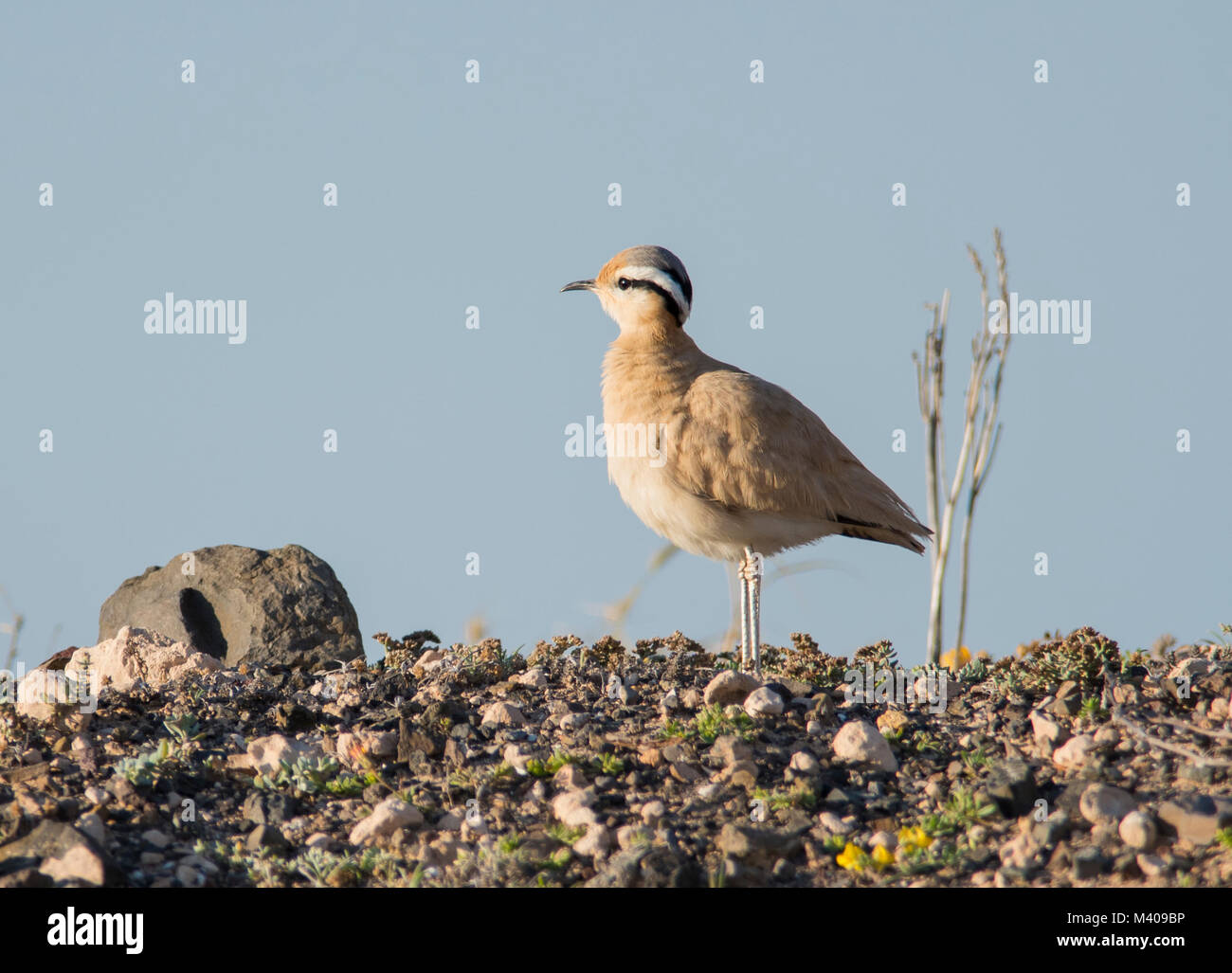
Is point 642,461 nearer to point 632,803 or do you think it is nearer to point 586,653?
point 586,653

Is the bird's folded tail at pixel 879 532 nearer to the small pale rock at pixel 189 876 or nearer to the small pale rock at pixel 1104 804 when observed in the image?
the small pale rock at pixel 1104 804

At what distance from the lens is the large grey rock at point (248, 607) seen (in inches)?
357

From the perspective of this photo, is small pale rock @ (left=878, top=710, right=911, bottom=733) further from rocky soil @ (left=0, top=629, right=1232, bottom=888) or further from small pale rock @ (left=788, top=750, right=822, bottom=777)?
small pale rock @ (left=788, top=750, right=822, bottom=777)

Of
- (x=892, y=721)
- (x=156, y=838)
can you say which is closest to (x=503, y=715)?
(x=156, y=838)

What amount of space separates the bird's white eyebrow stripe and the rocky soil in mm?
2944

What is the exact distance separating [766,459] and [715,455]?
0.36 meters

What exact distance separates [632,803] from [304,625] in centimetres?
389

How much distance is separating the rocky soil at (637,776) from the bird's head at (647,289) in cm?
285

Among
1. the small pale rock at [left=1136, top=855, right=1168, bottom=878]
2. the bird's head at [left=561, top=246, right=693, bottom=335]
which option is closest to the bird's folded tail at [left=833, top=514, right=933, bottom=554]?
the bird's head at [left=561, top=246, right=693, bottom=335]

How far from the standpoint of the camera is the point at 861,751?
6316mm

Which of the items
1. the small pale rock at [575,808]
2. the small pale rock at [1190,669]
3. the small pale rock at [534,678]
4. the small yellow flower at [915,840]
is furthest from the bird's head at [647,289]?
the small yellow flower at [915,840]

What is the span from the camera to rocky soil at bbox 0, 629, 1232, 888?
5.44 meters
